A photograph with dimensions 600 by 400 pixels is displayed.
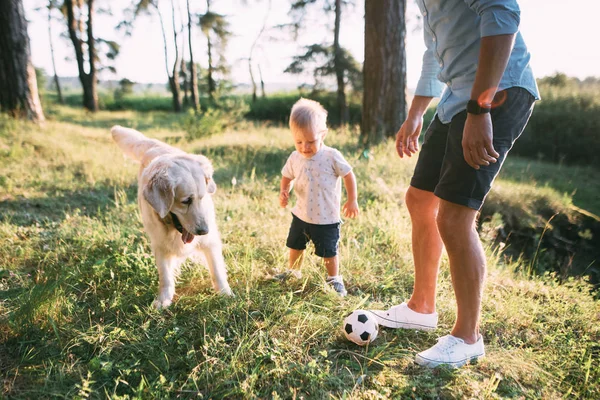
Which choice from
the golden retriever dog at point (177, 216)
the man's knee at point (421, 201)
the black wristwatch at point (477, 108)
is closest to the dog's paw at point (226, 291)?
the golden retriever dog at point (177, 216)

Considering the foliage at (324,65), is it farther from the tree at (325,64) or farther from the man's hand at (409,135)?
the man's hand at (409,135)

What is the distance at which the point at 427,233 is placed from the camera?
2.38 m

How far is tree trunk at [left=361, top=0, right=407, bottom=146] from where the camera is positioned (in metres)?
6.73

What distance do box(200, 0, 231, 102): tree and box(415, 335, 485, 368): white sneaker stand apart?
19.1 m

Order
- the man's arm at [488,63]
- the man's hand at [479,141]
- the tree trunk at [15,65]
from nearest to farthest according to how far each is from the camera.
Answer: the man's arm at [488,63] → the man's hand at [479,141] → the tree trunk at [15,65]

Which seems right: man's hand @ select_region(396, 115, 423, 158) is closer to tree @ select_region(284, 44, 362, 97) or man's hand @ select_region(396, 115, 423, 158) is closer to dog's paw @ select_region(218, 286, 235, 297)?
dog's paw @ select_region(218, 286, 235, 297)

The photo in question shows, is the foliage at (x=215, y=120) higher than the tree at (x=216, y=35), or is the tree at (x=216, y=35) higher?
the tree at (x=216, y=35)

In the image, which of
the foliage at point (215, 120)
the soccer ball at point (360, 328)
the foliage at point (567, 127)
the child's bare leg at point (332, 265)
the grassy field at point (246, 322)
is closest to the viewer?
the grassy field at point (246, 322)

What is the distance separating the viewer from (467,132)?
67.4 inches

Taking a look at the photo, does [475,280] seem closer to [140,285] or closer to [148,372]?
[148,372]

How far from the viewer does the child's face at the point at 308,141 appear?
270cm

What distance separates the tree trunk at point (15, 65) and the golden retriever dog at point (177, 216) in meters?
6.70

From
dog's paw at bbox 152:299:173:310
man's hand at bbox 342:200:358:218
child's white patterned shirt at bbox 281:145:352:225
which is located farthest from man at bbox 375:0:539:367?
dog's paw at bbox 152:299:173:310

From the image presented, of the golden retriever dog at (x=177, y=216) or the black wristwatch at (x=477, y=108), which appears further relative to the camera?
the golden retriever dog at (x=177, y=216)
